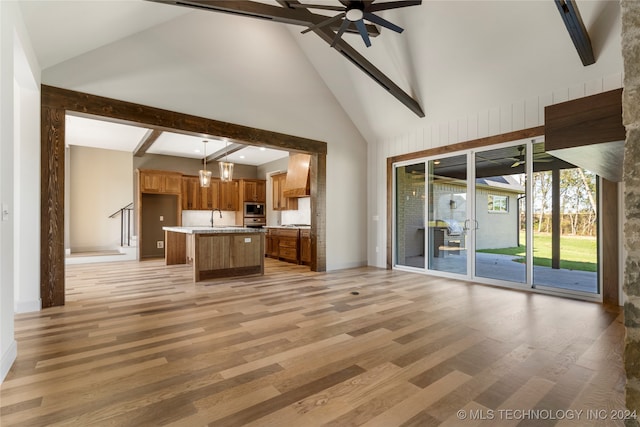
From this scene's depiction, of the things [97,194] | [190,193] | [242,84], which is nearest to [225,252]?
[242,84]

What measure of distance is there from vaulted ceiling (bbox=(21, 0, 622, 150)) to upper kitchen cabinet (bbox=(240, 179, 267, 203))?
4478 mm

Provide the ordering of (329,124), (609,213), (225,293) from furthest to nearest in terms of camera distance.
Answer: (329,124), (225,293), (609,213)

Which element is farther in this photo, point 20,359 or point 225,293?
point 225,293

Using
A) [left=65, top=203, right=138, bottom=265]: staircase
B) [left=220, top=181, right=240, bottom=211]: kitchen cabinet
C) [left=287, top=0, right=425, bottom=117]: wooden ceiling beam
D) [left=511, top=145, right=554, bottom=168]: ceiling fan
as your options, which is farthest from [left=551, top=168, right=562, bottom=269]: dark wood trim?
[left=65, top=203, right=138, bottom=265]: staircase

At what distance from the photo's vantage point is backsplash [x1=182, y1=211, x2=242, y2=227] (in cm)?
900

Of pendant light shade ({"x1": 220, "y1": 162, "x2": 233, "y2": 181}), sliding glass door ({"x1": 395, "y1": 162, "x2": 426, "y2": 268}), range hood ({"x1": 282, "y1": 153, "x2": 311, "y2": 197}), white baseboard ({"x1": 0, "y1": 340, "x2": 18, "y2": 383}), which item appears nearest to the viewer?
white baseboard ({"x1": 0, "y1": 340, "x2": 18, "y2": 383})

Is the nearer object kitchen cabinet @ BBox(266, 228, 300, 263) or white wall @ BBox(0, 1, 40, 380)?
white wall @ BBox(0, 1, 40, 380)

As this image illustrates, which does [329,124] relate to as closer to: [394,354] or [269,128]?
[269,128]

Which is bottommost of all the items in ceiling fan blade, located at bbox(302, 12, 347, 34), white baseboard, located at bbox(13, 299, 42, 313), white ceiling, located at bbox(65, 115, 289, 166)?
white baseboard, located at bbox(13, 299, 42, 313)

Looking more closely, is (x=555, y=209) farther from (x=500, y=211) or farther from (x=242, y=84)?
(x=242, y=84)

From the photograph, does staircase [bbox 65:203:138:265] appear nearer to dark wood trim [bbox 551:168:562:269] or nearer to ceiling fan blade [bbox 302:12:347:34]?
ceiling fan blade [bbox 302:12:347:34]

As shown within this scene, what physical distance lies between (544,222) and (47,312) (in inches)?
260

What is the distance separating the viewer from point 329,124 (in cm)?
611

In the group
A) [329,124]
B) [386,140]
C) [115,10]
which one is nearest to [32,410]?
[115,10]
